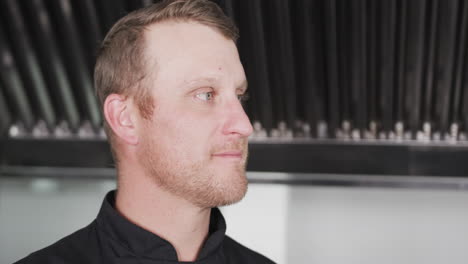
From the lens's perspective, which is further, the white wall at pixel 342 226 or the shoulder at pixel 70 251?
the white wall at pixel 342 226

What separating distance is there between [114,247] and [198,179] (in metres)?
0.17

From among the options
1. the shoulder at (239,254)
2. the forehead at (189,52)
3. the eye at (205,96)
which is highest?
→ the forehead at (189,52)

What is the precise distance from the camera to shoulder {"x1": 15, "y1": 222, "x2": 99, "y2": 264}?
105 centimetres

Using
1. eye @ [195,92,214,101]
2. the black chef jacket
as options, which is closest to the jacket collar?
the black chef jacket

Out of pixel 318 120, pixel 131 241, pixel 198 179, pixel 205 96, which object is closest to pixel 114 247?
Result: pixel 131 241

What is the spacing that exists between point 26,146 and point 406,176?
2.70 feet

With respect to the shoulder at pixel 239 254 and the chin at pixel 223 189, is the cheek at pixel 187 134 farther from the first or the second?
the shoulder at pixel 239 254

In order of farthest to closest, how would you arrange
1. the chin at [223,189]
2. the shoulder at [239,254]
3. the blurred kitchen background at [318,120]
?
the blurred kitchen background at [318,120] → the shoulder at [239,254] → the chin at [223,189]

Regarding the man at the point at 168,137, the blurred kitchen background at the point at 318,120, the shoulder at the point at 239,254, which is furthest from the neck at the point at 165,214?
the blurred kitchen background at the point at 318,120

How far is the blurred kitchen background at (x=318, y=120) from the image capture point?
1356mm

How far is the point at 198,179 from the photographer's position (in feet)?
3.40

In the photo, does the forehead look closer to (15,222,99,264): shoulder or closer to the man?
the man

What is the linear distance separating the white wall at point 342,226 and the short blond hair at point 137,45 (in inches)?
17.3

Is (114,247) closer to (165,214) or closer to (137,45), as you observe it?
(165,214)
